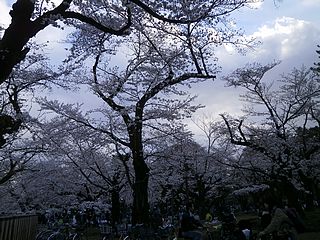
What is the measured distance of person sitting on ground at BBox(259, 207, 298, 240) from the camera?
7.14 meters

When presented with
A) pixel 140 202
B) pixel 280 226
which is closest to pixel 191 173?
pixel 140 202

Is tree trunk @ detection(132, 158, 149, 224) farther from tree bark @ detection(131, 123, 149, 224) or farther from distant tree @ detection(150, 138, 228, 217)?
distant tree @ detection(150, 138, 228, 217)

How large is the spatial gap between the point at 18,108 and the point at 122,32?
7.05m

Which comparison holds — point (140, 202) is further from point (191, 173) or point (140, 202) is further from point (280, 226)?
point (191, 173)

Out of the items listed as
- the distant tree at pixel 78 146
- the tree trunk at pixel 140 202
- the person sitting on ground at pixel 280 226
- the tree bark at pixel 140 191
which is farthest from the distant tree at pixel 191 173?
the person sitting on ground at pixel 280 226

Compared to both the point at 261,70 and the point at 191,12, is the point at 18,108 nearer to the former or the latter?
the point at 191,12

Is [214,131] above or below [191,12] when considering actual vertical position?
above

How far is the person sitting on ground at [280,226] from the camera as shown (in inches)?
281

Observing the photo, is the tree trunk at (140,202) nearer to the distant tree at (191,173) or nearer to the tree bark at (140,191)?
the tree bark at (140,191)

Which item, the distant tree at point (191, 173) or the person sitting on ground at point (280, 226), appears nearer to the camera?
the person sitting on ground at point (280, 226)

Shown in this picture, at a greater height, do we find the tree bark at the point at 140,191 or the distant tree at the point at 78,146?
the distant tree at the point at 78,146

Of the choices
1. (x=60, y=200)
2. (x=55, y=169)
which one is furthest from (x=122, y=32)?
(x=60, y=200)

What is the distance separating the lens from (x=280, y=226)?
7285 millimetres

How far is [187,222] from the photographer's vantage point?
Result: 885cm
